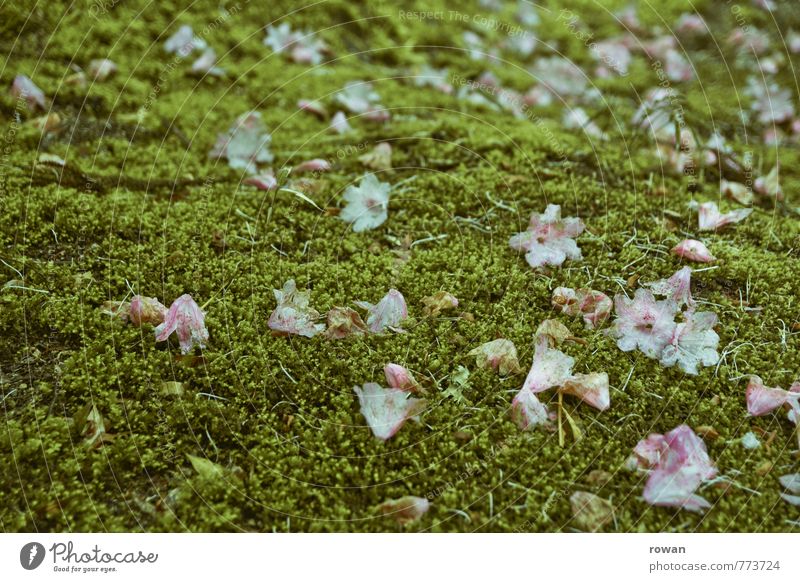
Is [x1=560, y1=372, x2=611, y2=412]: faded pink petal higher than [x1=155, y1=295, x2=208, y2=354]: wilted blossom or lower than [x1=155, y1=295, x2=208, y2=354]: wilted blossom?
lower

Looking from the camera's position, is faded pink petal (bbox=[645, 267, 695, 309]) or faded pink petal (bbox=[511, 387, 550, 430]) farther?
faded pink petal (bbox=[645, 267, 695, 309])

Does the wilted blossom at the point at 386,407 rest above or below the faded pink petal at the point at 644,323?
below

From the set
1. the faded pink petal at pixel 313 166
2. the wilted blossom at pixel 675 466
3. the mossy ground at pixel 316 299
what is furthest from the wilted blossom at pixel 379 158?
the wilted blossom at pixel 675 466

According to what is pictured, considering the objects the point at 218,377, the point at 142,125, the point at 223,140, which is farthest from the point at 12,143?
the point at 218,377

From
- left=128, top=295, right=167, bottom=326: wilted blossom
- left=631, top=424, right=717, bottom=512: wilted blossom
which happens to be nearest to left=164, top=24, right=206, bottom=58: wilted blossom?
left=128, top=295, right=167, bottom=326: wilted blossom

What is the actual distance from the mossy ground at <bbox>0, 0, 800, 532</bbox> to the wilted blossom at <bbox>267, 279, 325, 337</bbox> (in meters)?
0.04

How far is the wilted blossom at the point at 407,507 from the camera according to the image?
54.4 inches

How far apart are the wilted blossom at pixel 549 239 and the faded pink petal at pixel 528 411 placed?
484 mm

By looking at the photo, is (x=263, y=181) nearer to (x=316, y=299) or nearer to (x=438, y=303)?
(x=316, y=299)

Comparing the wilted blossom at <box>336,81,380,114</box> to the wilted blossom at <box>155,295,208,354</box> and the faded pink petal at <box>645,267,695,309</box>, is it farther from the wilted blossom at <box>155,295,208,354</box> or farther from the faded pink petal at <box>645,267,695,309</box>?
the faded pink petal at <box>645,267,695,309</box>

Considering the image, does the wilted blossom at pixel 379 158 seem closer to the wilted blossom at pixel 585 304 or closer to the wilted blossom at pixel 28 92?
the wilted blossom at pixel 585 304

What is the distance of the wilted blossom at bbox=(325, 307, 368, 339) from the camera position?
A: 1.66 metres

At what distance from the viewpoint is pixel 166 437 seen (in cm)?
145

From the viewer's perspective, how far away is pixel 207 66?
2703mm
